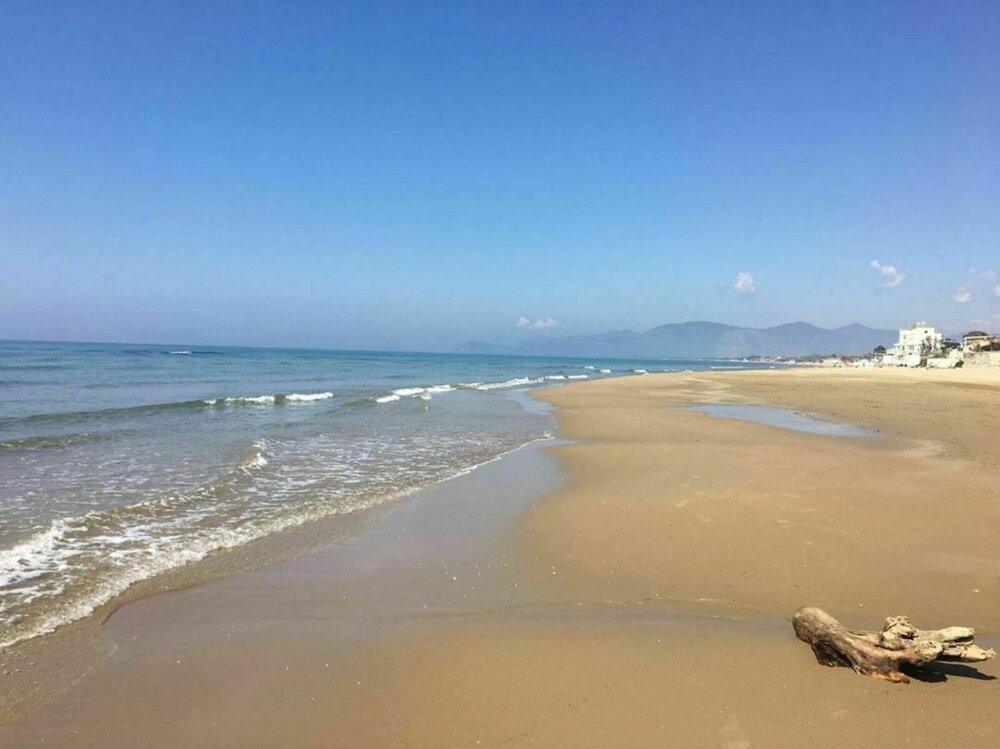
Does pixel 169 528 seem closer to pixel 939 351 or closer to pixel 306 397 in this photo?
pixel 306 397

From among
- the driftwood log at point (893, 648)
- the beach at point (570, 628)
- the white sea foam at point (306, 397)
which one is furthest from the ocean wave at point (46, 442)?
the driftwood log at point (893, 648)

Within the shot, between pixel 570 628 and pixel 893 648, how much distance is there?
7.50 ft

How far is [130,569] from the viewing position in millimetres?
6156

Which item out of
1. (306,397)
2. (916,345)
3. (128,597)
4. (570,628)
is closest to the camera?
(570,628)

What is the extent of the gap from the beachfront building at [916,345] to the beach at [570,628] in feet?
338

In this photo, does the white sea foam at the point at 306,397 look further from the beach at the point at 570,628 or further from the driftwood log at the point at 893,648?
the driftwood log at the point at 893,648

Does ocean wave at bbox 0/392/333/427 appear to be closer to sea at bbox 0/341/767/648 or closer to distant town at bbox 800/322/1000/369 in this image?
sea at bbox 0/341/767/648

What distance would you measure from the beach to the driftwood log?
13 cm

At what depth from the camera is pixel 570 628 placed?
185 inches

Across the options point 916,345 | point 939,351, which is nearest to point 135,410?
point 939,351

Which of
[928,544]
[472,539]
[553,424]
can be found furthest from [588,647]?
[553,424]

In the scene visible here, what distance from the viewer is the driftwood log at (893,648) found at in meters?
3.73

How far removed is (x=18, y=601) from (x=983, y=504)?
12041 millimetres

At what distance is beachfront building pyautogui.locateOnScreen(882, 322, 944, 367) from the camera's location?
9506 cm
